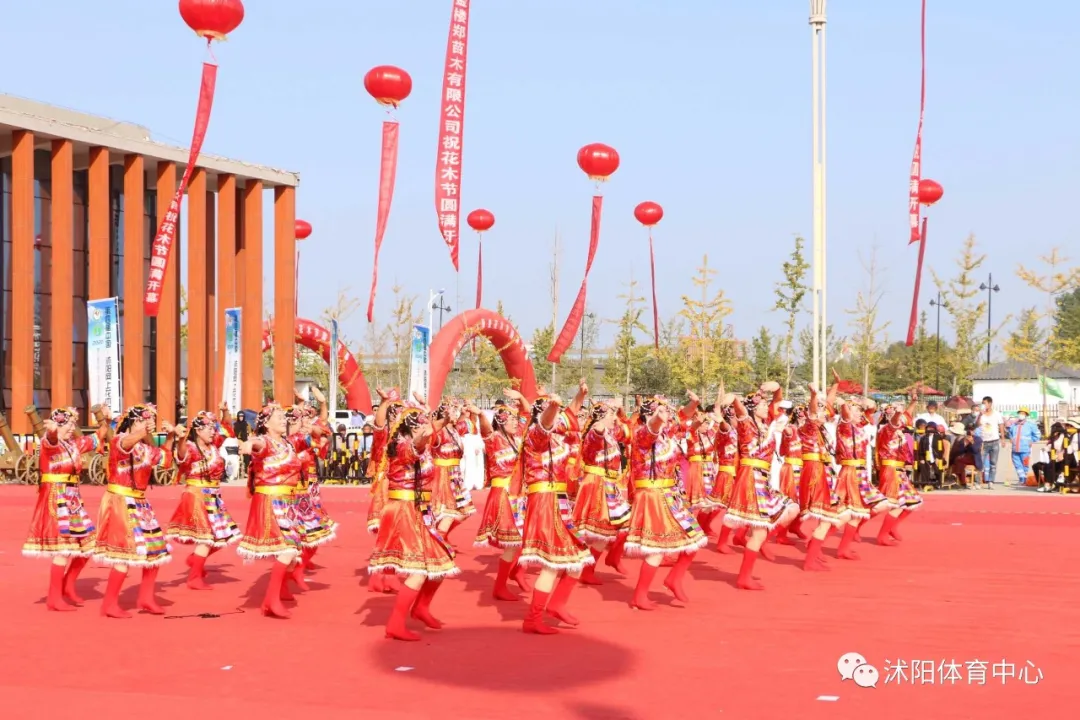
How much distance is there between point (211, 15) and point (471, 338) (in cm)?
1556

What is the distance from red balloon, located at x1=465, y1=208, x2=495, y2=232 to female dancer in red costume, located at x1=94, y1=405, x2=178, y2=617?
2077 cm

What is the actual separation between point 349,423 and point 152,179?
10347 mm

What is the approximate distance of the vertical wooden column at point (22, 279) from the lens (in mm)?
26597

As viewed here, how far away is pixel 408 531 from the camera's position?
8.09 meters

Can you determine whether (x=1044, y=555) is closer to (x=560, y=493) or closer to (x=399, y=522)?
(x=560, y=493)

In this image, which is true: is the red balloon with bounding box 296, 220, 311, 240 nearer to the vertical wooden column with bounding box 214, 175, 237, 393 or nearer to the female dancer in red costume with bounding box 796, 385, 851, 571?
the vertical wooden column with bounding box 214, 175, 237, 393

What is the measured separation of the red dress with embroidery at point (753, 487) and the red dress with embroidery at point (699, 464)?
1682mm

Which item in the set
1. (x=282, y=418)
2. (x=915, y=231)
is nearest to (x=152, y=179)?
(x=915, y=231)

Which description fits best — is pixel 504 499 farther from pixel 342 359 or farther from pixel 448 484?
pixel 342 359

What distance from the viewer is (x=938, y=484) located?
2156 centimetres

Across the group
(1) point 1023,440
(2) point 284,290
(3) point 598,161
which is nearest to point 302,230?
(2) point 284,290

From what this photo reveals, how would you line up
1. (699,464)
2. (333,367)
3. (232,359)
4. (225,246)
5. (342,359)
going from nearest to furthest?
1. (699,464)
2. (333,367)
3. (232,359)
4. (342,359)
5. (225,246)

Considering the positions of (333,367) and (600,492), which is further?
(333,367)

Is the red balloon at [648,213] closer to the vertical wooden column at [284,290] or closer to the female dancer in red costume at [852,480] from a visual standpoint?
the vertical wooden column at [284,290]
